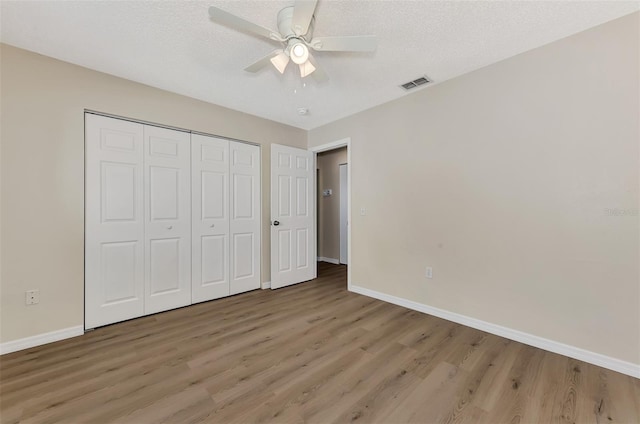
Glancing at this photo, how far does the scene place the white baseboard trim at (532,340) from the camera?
1875 millimetres

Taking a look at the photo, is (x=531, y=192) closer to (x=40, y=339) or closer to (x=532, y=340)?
(x=532, y=340)

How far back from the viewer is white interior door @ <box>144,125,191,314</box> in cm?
288

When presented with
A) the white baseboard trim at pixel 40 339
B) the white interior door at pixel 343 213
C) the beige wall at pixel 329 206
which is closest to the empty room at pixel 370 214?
the white baseboard trim at pixel 40 339

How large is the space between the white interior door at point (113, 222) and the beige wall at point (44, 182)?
0.26ft

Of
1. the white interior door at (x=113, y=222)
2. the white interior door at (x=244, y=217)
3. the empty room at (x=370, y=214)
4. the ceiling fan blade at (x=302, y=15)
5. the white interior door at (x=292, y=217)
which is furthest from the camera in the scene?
the white interior door at (x=292, y=217)

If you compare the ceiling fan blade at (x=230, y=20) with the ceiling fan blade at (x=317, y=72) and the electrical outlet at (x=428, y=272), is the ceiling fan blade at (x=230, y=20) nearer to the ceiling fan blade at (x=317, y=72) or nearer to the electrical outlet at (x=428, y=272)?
the ceiling fan blade at (x=317, y=72)

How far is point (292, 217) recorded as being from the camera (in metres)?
4.07

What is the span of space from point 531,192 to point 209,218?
3448 mm

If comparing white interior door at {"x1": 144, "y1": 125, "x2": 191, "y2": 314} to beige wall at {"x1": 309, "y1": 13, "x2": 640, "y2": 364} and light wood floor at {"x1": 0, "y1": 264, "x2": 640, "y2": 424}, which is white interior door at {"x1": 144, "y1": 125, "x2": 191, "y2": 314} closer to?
light wood floor at {"x1": 0, "y1": 264, "x2": 640, "y2": 424}

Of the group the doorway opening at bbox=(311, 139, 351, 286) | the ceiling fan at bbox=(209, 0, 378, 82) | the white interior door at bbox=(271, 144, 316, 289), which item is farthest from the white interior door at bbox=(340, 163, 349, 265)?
the ceiling fan at bbox=(209, 0, 378, 82)

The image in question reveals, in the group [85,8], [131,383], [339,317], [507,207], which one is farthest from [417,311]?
[85,8]

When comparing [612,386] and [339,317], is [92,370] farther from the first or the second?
[612,386]

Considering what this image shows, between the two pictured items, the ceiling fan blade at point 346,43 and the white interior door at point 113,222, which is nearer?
the ceiling fan blade at point 346,43

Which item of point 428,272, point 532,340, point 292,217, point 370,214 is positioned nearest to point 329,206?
point 292,217
